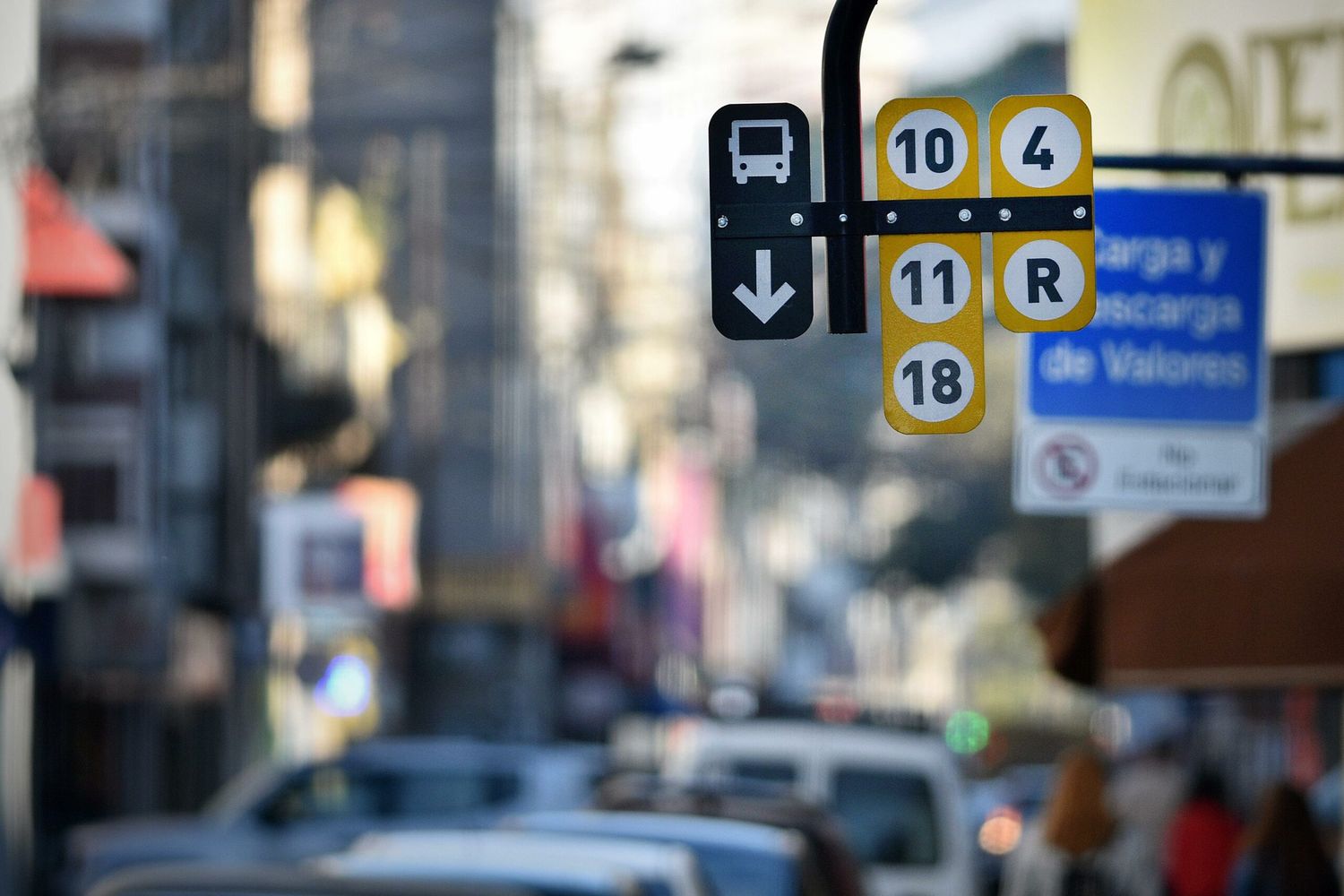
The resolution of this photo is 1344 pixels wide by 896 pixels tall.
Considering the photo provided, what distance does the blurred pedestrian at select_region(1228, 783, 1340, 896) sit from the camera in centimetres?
1012

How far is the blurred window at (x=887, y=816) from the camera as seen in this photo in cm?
1343

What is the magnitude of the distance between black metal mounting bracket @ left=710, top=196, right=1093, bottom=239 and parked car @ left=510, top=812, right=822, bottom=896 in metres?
3.56

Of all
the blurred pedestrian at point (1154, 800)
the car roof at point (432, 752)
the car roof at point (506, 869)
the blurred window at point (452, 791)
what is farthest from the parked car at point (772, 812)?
the blurred pedestrian at point (1154, 800)

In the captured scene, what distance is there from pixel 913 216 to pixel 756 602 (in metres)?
83.0

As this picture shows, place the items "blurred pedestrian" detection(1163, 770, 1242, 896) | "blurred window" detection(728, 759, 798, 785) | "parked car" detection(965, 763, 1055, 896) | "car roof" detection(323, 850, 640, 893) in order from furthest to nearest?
"parked car" detection(965, 763, 1055, 896)
"blurred pedestrian" detection(1163, 770, 1242, 896)
"blurred window" detection(728, 759, 798, 785)
"car roof" detection(323, 850, 640, 893)

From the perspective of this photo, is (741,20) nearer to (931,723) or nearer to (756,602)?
(931,723)

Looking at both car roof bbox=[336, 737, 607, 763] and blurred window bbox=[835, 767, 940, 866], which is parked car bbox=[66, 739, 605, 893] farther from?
blurred window bbox=[835, 767, 940, 866]

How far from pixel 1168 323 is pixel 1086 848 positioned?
2898 mm

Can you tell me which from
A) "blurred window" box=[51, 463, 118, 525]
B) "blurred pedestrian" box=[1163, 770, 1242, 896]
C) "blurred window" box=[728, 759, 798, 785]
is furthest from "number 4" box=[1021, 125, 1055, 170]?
"blurred window" box=[51, 463, 118, 525]

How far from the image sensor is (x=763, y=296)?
229 inches

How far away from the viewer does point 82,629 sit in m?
26.3

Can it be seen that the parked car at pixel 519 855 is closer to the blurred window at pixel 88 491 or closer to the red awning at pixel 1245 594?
the red awning at pixel 1245 594

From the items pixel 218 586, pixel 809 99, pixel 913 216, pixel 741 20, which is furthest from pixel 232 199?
pixel 913 216

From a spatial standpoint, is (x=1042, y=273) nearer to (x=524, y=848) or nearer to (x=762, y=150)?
(x=762, y=150)
